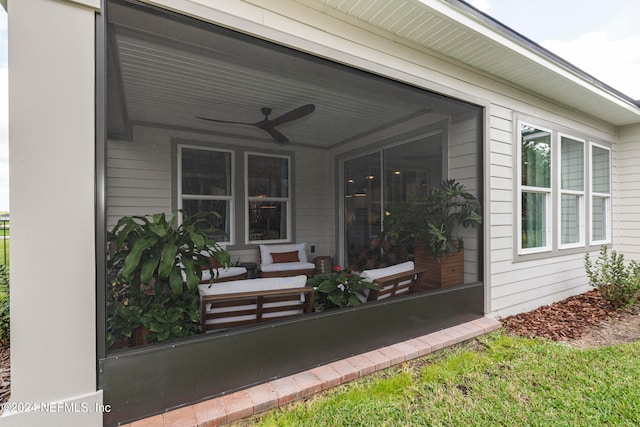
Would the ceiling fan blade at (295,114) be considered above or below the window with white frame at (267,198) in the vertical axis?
above

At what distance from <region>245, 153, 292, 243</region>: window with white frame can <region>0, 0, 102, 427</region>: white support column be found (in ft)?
8.79

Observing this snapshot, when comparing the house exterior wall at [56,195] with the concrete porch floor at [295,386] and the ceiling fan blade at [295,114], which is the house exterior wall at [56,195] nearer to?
the concrete porch floor at [295,386]

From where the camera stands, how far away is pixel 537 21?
754 cm

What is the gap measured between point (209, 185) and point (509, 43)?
11.7 ft

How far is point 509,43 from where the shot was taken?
2867mm

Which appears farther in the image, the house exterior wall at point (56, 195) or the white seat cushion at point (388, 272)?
the white seat cushion at point (388, 272)

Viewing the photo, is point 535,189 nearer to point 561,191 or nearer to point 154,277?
point 561,191

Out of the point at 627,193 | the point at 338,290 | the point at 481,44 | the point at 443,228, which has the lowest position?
the point at 338,290

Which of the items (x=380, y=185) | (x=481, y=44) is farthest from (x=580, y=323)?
(x=481, y=44)

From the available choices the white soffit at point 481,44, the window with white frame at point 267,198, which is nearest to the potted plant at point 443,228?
the white soffit at point 481,44

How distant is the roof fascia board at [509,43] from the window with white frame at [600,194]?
118 centimetres

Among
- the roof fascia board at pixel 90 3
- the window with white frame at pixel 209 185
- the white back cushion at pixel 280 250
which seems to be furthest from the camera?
the white back cushion at pixel 280 250

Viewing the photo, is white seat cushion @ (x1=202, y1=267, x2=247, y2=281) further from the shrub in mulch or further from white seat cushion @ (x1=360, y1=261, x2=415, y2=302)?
the shrub in mulch

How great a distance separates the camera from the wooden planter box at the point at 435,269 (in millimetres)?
3203
